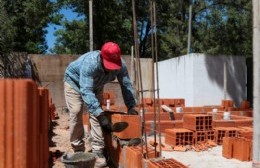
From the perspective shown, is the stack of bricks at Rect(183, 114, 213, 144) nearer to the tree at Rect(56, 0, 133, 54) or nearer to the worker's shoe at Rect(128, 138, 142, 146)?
the worker's shoe at Rect(128, 138, 142, 146)

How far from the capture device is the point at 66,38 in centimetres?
3136

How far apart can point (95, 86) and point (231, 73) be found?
32.5 feet

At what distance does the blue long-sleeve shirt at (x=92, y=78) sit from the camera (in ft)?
15.0

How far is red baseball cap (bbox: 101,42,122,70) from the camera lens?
454 cm

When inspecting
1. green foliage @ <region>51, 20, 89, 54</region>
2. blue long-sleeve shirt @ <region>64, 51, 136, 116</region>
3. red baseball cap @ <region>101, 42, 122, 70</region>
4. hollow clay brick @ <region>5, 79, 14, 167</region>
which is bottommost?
hollow clay brick @ <region>5, 79, 14, 167</region>

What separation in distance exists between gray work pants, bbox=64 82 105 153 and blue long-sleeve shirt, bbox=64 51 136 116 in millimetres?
110

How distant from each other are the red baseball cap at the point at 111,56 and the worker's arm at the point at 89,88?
0.16 metres

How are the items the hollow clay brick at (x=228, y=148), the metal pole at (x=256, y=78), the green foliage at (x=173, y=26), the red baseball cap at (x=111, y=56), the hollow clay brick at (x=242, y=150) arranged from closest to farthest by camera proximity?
the metal pole at (x=256, y=78) < the red baseball cap at (x=111, y=56) < the hollow clay brick at (x=242, y=150) < the hollow clay brick at (x=228, y=148) < the green foliage at (x=173, y=26)

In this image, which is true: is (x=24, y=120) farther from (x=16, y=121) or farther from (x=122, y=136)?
(x=122, y=136)

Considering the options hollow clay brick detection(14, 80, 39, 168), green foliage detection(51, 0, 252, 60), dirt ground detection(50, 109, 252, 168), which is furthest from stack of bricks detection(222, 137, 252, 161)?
green foliage detection(51, 0, 252, 60)

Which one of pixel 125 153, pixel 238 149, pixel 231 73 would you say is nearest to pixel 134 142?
pixel 125 153

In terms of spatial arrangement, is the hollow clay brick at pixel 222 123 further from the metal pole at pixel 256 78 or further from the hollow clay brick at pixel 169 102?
the hollow clay brick at pixel 169 102

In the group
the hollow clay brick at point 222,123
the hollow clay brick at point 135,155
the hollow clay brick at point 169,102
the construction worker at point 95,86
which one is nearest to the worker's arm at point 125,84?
the construction worker at point 95,86

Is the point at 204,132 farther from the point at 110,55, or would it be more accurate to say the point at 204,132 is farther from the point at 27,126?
the point at 27,126
